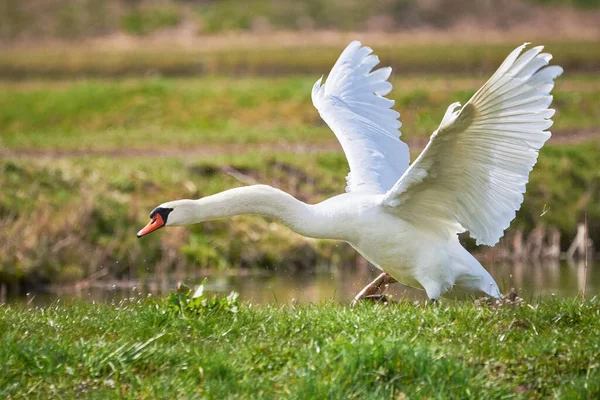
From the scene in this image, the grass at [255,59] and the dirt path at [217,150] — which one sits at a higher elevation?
the dirt path at [217,150]

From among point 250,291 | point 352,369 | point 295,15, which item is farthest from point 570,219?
point 295,15

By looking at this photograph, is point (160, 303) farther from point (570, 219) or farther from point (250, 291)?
point (570, 219)

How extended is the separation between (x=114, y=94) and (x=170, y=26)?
13813 millimetres

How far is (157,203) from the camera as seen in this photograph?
16.7 m

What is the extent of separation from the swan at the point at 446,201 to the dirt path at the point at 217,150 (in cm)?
1061

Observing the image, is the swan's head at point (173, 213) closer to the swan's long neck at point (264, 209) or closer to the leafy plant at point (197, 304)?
the swan's long neck at point (264, 209)

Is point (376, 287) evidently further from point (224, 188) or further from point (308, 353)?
point (224, 188)

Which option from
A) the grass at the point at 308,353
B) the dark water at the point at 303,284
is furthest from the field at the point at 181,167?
the grass at the point at 308,353

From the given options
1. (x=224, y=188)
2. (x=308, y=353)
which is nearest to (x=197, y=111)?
(x=224, y=188)

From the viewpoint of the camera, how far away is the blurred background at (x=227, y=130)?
15281mm

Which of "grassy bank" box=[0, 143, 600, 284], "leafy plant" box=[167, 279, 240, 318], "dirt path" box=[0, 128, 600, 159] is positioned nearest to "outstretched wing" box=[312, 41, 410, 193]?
"leafy plant" box=[167, 279, 240, 318]

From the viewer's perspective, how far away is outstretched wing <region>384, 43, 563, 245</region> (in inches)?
304

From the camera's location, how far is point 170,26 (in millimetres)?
39531

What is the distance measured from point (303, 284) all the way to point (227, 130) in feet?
30.6
